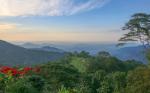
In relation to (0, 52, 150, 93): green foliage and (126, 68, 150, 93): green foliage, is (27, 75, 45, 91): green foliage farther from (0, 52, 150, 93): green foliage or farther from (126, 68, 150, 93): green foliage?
(126, 68, 150, 93): green foliage

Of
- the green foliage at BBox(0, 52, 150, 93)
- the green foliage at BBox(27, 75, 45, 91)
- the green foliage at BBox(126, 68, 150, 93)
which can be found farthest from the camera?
the green foliage at BBox(27, 75, 45, 91)

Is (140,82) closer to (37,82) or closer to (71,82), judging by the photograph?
(37,82)

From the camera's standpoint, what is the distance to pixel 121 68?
68188 millimetres

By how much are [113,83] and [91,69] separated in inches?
888

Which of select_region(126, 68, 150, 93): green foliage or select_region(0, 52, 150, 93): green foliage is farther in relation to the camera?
select_region(0, 52, 150, 93): green foliage

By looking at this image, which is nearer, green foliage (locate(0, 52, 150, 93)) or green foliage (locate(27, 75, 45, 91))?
green foliage (locate(0, 52, 150, 93))

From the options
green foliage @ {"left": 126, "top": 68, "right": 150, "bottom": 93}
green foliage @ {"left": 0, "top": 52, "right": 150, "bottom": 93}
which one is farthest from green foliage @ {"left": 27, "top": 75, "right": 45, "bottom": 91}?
green foliage @ {"left": 126, "top": 68, "right": 150, "bottom": 93}

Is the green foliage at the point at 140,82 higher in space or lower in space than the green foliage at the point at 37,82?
higher

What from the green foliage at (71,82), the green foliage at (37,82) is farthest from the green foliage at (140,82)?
the green foliage at (37,82)

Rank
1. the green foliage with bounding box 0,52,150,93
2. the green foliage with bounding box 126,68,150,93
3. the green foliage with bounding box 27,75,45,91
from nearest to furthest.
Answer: the green foliage with bounding box 126,68,150,93 → the green foliage with bounding box 0,52,150,93 → the green foliage with bounding box 27,75,45,91

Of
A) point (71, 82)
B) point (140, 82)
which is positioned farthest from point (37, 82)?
point (140, 82)

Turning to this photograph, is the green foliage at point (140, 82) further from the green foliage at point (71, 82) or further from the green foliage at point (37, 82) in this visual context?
the green foliage at point (37, 82)

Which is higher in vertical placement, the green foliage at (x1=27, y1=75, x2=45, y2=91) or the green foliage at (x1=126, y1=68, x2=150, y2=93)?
the green foliage at (x1=126, y1=68, x2=150, y2=93)

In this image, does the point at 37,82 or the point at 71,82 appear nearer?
the point at 37,82
